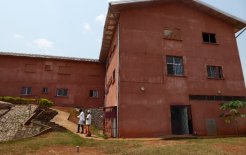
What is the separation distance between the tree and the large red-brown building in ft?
1.85

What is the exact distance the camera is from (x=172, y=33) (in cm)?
1848

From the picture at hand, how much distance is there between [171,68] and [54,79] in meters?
Result: 15.9

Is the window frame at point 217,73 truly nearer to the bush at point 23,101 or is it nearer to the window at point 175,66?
the window at point 175,66

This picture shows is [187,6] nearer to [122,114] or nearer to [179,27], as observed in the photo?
[179,27]

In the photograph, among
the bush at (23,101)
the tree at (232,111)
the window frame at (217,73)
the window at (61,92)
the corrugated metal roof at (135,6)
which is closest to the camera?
the tree at (232,111)

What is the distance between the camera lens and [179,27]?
1877 cm

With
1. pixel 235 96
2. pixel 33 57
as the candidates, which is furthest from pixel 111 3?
pixel 33 57

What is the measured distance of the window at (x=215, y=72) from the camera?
1862cm

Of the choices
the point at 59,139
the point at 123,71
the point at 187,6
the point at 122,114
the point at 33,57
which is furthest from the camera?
the point at 33,57

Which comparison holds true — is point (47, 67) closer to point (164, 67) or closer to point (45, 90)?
point (45, 90)

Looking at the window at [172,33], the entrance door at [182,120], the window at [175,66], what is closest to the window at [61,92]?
the entrance door at [182,120]

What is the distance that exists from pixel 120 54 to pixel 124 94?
312 cm

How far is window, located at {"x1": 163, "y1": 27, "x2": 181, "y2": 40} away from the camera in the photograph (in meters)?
18.3

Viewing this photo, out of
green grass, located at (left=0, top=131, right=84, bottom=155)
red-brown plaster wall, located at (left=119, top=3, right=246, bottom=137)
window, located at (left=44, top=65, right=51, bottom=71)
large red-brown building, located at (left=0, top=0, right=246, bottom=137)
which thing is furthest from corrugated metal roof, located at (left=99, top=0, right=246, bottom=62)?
green grass, located at (left=0, top=131, right=84, bottom=155)
